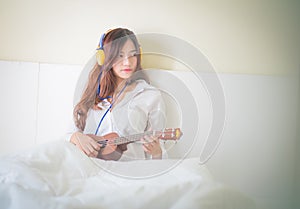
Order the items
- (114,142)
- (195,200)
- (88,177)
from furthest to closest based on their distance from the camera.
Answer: (114,142) < (88,177) < (195,200)

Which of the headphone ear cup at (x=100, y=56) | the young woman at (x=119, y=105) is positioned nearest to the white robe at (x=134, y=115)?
the young woman at (x=119, y=105)

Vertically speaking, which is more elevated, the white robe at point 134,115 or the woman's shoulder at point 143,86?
the woman's shoulder at point 143,86

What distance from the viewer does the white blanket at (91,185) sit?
2.13 ft

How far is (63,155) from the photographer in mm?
993

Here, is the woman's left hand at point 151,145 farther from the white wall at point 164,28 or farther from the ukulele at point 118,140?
the white wall at point 164,28

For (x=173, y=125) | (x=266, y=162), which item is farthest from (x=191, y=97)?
(x=266, y=162)

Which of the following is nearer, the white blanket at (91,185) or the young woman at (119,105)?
the white blanket at (91,185)

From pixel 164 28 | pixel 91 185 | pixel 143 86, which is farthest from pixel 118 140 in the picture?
pixel 164 28

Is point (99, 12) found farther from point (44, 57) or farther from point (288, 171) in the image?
point (288, 171)

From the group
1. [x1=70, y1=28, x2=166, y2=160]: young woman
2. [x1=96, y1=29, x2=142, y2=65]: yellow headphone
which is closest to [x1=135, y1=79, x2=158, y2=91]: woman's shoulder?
[x1=70, y1=28, x2=166, y2=160]: young woman

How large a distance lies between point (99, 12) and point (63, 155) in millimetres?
645

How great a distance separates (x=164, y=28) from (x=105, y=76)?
336 mm

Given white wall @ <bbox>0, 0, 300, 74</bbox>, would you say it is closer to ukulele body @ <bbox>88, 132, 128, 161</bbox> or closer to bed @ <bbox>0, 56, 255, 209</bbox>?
bed @ <bbox>0, 56, 255, 209</bbox>

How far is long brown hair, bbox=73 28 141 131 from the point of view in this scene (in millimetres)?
1219
